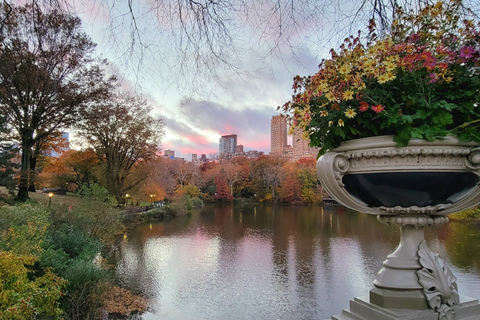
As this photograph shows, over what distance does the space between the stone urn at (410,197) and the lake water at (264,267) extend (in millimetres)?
6410

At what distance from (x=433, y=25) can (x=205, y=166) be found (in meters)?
54.0

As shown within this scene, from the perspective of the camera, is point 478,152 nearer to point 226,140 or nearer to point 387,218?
point 387,218

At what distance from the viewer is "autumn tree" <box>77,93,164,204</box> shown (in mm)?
21719

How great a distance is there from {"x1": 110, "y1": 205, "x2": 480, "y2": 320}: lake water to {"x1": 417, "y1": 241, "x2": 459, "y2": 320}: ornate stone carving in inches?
253

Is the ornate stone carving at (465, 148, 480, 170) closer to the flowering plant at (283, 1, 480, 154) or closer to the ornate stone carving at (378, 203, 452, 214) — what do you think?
the flowering plant at (283, 1, 480, 154)

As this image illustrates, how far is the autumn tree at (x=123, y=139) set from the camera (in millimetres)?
21719

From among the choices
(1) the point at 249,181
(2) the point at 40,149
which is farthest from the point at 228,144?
(2) the point at 40,149

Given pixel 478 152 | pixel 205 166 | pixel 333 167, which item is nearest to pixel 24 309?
pixel 333 167

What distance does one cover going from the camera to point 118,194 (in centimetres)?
2281

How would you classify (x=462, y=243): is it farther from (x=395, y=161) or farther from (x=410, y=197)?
(x=395, y=161)

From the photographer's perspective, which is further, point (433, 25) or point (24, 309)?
point (24, 309)

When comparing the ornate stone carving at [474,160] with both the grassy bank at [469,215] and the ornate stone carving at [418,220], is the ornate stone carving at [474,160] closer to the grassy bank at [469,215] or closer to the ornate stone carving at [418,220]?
the ornate stone carving at [418,220]

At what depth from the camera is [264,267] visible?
1153 centimetres

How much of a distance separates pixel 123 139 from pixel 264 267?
49.2 feet
